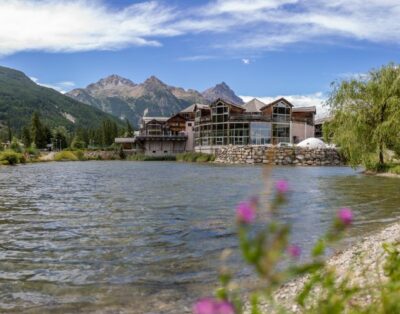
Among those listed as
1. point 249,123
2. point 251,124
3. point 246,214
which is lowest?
point 246,214

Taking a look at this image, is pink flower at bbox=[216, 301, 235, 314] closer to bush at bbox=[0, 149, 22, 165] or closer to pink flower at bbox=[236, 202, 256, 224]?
pink flower at bbox=[236, 202, 256, 224]

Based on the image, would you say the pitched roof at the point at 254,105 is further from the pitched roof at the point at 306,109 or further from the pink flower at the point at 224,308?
the pink flower at the point at 224,308

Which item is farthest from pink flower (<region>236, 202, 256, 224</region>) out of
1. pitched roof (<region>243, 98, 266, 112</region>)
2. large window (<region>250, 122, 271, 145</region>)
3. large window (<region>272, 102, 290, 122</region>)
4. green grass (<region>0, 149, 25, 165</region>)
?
pitched roof (<region>243, 98, 266, 112</region>)

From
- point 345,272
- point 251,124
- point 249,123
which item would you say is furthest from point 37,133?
point 345,272

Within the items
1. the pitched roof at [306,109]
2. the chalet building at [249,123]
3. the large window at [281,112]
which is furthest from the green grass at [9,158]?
the pitched roof at [306,109]

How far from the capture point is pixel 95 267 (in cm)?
852

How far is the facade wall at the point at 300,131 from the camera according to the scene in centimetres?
8312

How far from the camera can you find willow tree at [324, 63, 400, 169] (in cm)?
3535

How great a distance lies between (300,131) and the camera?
84.4 m

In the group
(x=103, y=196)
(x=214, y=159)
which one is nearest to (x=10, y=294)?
(x=103, y=196)

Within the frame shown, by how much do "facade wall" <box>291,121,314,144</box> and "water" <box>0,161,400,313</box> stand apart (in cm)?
6299

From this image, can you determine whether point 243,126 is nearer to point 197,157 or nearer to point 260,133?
point 260,133

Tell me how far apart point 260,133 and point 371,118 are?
4226 cm

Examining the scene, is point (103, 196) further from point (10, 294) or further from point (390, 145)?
point (390, 145)
